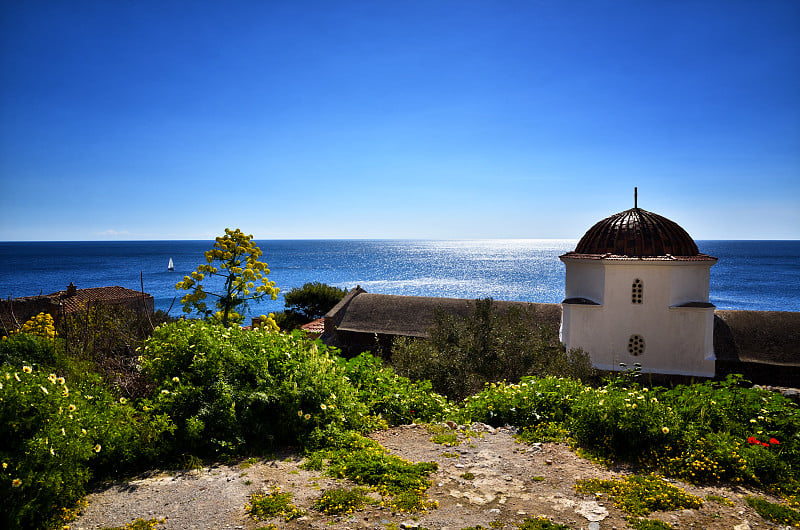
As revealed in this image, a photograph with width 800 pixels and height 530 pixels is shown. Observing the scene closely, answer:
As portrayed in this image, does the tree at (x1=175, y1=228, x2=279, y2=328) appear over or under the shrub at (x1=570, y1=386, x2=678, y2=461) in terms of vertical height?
over

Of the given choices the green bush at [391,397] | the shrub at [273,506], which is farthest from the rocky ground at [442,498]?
the green bush at [391,397]

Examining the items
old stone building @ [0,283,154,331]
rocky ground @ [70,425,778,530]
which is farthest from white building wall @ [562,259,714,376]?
old stone building @ [0,283,154,331]

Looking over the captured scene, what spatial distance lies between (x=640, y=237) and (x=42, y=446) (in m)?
19.4

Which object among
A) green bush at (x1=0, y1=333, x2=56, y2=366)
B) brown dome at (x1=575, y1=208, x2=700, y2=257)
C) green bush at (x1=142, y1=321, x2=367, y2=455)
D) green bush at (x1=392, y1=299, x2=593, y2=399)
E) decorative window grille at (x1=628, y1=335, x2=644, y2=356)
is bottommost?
decorative window grille at (x1=628, y1=335, x2=644, y2=356)

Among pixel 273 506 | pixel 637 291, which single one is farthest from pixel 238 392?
pixel 637 291

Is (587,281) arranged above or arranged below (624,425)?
above

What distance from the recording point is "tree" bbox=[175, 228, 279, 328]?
374 inches

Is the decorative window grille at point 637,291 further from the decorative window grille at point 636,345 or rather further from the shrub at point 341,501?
the shrub at point 341,501

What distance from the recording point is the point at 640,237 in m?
18.6

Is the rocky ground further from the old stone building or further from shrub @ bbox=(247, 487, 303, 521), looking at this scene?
the old stone building

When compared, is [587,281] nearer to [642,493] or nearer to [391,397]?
[391,397]

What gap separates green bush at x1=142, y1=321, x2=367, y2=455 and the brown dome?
1491 cm

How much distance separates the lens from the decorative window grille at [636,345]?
1859 cm

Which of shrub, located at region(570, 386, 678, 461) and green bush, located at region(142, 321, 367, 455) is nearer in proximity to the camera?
green bush, located at region(142, 321, 367, 455)
